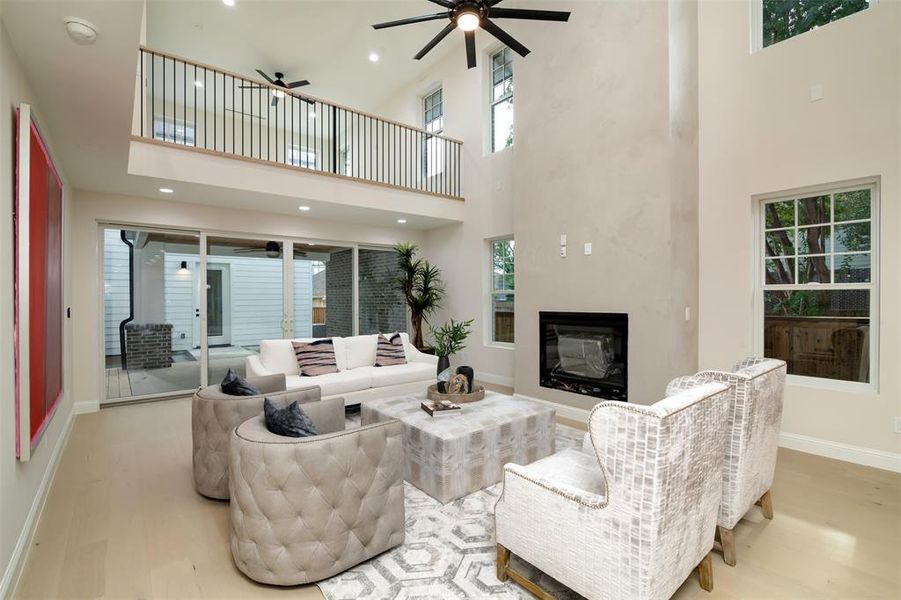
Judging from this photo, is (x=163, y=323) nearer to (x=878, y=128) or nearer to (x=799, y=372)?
(x=799, y=372)

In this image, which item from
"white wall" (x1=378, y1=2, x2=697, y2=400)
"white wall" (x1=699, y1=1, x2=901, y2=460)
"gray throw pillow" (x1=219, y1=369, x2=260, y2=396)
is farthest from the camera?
"white wall" (x1=378, y1=2, x2=697, y2=400)

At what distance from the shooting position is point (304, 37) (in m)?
6.27

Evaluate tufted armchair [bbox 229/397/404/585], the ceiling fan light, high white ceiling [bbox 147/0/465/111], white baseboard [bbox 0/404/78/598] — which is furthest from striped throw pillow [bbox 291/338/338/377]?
high white ceiling [bbox 147/0/465/111]

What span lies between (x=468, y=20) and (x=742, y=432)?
333 centimetres

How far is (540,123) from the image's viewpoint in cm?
483

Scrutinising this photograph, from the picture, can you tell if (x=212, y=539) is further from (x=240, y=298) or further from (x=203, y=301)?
(x=240, y=298)

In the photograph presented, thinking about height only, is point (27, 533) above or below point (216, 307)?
below

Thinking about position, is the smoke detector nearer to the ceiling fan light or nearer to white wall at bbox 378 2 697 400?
the ceiling fan light

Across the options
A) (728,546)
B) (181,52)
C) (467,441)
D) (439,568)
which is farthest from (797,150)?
(181,52)

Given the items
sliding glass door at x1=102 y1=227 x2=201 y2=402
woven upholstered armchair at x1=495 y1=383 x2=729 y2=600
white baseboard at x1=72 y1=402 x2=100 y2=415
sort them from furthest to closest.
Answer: sliding glass door at x1=102 y1=227 x2=201 y2=402
white baseboard at x1=72 y1=402 x2=100 y2=415
woven upholstered armchair at x1=495 y1=383 x2=729 y2=600

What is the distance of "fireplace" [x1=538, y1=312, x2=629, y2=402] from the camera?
4.11m

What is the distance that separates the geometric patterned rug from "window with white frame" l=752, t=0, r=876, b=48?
15.5 ft

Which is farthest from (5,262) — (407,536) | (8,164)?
(407,536)

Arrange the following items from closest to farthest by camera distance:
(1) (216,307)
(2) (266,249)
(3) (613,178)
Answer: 1. (3) (613,178)
2. (1) (216,307)
3. (2) (266,249)
